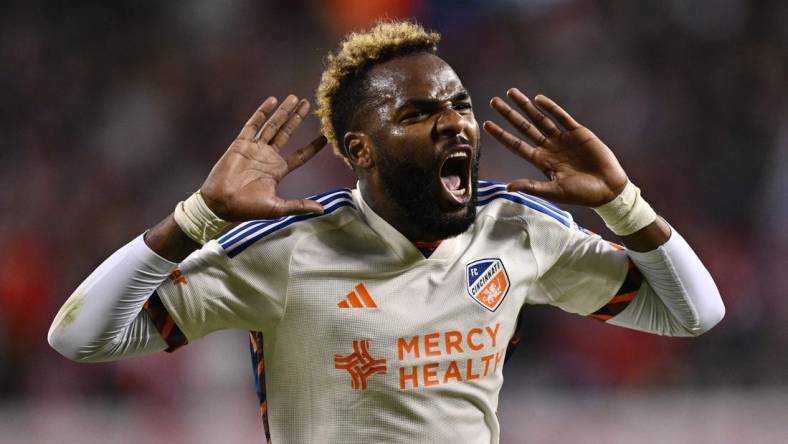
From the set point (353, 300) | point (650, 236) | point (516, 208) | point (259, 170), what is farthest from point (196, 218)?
point (650, 236)

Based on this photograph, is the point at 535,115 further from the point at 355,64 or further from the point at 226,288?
the point at 226,288

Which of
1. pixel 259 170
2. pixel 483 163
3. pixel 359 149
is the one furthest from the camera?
pixel 483 163

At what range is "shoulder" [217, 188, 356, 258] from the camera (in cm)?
240

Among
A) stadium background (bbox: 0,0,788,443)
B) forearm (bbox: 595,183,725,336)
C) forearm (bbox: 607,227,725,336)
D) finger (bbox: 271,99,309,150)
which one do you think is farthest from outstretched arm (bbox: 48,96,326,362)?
stadium background (bbox: 0,0,788,443)

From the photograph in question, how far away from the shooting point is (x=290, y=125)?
2.45 m

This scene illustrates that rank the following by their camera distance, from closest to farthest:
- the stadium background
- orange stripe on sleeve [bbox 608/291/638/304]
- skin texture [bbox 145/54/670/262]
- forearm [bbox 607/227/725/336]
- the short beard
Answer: skin texture [bbox 145/54/670/262] → the short beard → forearm [bbox 607/227/725/336] → orange stripe on sleeve [bbox 608/291/638/304] → the stadium background

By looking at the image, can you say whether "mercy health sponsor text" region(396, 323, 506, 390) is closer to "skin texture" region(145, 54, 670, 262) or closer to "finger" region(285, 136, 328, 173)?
"skin texture" region(145, 54, 670, 262)

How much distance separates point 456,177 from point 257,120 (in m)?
0.51

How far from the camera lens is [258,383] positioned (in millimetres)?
2537

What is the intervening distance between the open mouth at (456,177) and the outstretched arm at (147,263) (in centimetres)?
35

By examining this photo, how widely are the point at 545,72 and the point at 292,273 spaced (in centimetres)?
536

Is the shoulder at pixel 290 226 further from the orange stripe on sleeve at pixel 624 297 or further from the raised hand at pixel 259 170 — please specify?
the orange stripe on sleeve at pixel 624 297

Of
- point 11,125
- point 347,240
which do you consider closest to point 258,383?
point 347,240

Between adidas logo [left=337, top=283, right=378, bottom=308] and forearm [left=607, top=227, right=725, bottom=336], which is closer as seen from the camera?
adidas logo [left=337, top=283, right=378, bottom=308]
